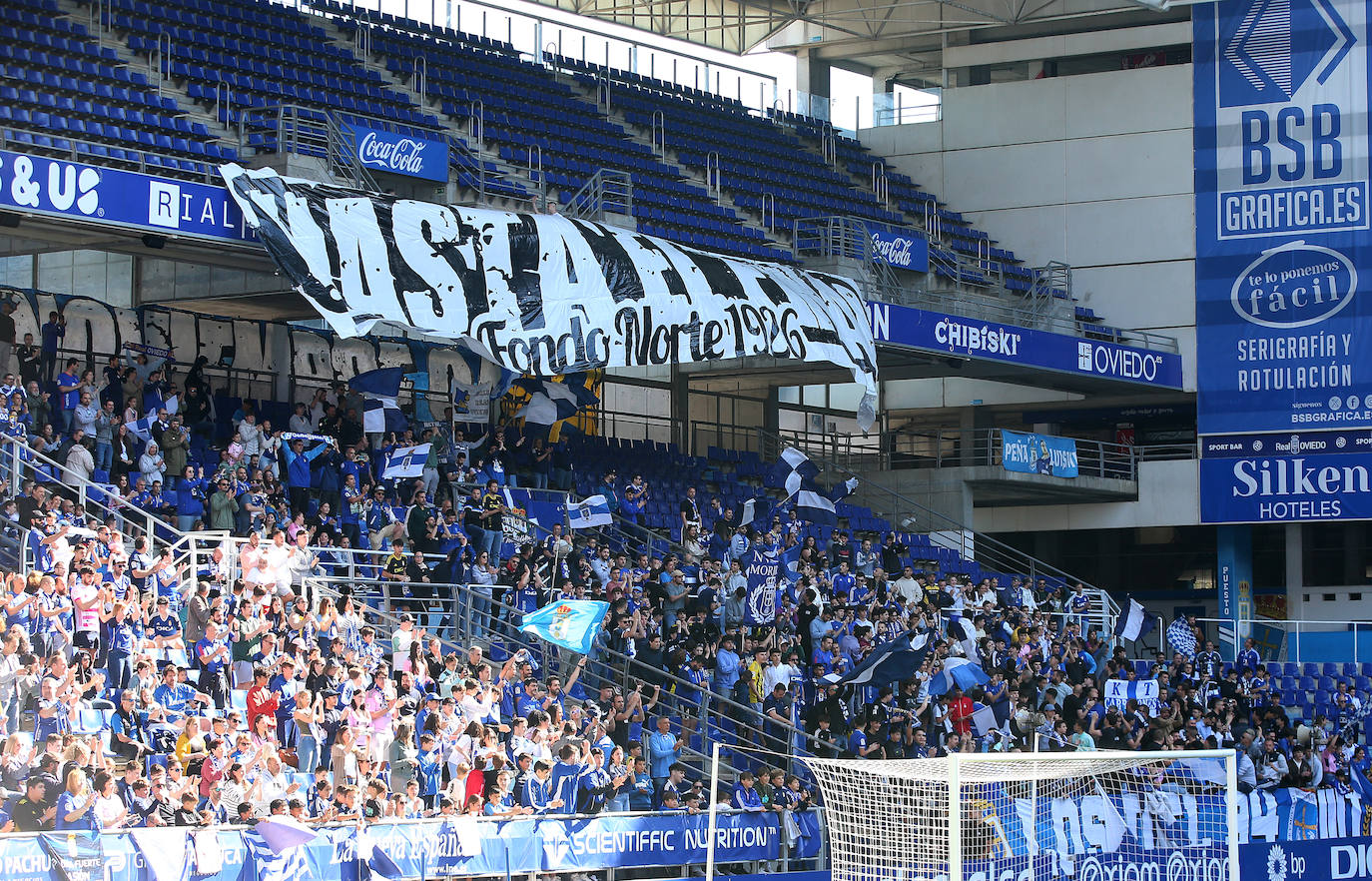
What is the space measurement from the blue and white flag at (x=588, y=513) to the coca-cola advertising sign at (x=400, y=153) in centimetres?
570

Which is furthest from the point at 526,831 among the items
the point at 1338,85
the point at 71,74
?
the point at 1338,85

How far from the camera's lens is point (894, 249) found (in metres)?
35.8

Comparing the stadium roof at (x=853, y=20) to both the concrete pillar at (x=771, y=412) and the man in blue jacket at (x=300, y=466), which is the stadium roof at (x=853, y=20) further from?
the man in blue jacket at (x=300, y=466)

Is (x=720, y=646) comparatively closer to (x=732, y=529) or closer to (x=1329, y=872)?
(x=732, y=529)

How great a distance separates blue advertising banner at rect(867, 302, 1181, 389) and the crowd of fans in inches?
150

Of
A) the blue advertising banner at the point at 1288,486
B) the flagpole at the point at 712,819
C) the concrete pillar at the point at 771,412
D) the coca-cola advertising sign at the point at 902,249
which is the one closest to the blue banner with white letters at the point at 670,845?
the flagpole at the point at 712,819

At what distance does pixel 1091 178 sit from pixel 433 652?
80.5 feet

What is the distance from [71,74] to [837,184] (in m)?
18.4

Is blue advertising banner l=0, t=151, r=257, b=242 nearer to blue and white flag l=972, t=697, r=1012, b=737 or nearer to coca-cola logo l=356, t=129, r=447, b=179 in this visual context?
coca-cola logo l=356, t=129, r=447, b=179

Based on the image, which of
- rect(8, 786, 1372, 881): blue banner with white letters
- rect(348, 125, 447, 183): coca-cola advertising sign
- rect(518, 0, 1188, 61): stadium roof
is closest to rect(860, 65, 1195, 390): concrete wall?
rect(518, 0, 1188, 61): stadium roof


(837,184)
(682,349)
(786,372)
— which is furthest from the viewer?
(837,184)

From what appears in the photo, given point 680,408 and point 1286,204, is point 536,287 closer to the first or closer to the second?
point 680,408

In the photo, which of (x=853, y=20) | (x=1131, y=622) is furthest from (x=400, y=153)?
(x=853, y=20)

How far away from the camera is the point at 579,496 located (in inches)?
1048
